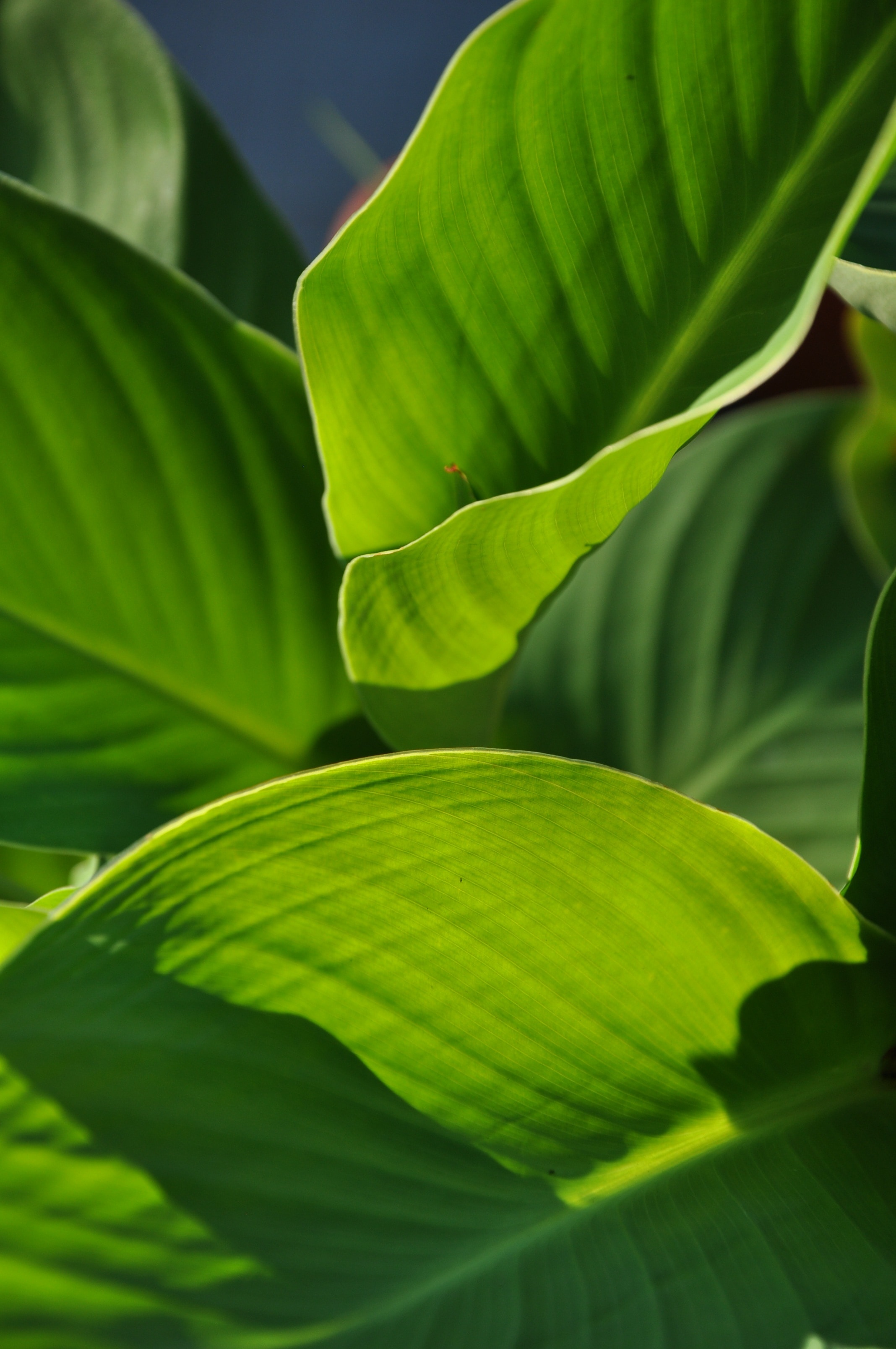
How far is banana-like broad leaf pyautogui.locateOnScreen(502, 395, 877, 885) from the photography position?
50 cm

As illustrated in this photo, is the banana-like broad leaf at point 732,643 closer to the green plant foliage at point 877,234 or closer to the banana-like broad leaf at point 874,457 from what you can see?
the banana-like broad leaf at point 874,457

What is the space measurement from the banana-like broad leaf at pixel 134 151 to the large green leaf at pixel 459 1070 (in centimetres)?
34

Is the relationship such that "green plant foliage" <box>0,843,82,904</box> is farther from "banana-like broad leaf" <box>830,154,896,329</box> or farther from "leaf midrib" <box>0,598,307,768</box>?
"banana-like broad leaf" <box>830,154,896,329</box>

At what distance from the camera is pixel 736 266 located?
0.25 metres

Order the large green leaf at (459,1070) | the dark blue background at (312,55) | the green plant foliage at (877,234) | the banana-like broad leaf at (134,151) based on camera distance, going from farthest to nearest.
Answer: the dark blue background at (312,55) → the banana-like broad leaf at (134,151) → the green plant foliage at (877,234) → the large green leaf at (459,1070)

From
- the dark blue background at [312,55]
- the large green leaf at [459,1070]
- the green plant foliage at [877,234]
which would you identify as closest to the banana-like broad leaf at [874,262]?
the green plant foliage at [877,234]

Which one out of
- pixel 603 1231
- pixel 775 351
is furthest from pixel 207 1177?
pixel 775 351

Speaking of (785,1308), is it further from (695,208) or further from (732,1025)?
(695,208)

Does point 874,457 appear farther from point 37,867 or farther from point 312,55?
point 312,55

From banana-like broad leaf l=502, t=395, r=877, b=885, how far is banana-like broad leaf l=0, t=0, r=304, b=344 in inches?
9.0

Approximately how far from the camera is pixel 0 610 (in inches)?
13.8

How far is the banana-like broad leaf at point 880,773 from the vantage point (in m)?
0.24

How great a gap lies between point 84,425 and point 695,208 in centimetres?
21

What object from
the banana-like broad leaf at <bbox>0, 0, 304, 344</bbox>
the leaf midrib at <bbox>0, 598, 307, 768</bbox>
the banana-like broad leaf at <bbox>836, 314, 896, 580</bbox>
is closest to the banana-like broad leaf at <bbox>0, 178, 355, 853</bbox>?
the leaf midrib at <bbox>0, 598, 307, 768</bbox>
